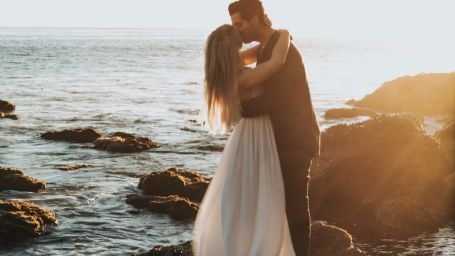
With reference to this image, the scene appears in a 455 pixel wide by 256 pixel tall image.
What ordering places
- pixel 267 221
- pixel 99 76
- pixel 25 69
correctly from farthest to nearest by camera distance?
pixel 25 69 → pixel 99 76 → pixel 267 221

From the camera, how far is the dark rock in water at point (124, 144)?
69.8 feet

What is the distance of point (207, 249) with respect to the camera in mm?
6438

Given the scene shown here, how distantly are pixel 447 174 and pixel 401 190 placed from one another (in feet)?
3.49

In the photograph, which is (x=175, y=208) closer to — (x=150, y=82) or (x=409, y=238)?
(x=409, y=238)

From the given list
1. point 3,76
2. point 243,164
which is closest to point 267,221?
point 243,164

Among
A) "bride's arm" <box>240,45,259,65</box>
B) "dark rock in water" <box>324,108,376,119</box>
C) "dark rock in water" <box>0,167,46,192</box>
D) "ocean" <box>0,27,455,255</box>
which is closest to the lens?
"bride's arm" <box>240,45,259,65</box>

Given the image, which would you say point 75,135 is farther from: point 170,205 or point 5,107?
point 170,205

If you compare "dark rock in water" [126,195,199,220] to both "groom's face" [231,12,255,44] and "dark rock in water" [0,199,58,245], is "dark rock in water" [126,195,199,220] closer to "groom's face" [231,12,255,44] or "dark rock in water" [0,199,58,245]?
"dark rock in water" [0,199,58,245]

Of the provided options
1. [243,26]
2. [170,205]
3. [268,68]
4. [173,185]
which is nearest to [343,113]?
[173,185]

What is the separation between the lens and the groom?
5902mm

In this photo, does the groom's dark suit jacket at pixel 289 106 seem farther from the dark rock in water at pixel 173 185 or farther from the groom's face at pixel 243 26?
the dark rock in water at pixel 173 185

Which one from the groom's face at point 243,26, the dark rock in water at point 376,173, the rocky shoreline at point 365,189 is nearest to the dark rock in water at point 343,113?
the rocky shoreline at point 365,189

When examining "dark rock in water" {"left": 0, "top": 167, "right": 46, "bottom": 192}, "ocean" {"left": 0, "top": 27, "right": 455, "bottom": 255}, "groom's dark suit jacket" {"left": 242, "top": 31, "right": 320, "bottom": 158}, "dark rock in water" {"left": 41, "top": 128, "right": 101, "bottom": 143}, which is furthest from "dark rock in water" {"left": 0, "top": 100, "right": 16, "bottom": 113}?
"groom's dark suit jacket" {"left": 242, "top": 31, "right": 320, "bottom": 158}

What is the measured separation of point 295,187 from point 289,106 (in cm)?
73
